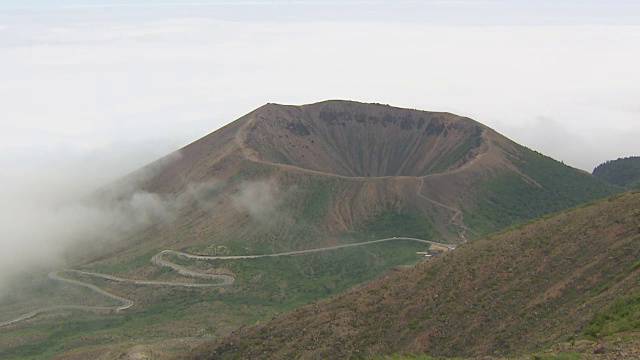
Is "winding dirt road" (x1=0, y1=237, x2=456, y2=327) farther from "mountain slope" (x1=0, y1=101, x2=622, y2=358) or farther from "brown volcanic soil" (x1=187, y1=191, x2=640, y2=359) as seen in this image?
"brown volcanic soil" (x1=187, y1=191, x2=640, y2=359)

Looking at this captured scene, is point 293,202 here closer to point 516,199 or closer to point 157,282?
point 157,282

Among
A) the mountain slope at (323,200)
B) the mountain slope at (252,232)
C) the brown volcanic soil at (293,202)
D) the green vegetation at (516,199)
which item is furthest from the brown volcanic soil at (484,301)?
the green vegetation at (516,199)

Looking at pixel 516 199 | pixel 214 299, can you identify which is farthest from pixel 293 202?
pixel 516 199

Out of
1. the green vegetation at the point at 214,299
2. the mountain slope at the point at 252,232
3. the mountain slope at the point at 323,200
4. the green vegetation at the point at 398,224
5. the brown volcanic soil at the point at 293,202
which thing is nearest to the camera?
the green vegetation at the point at 214,299

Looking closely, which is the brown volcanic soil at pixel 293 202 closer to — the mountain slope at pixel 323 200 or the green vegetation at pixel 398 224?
the mountain slope at pixel 323 200

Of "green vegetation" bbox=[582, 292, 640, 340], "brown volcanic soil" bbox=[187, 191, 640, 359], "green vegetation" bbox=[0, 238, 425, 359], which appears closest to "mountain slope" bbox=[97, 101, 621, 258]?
"green vegetation" bbox=[0, 238, 425, 359]

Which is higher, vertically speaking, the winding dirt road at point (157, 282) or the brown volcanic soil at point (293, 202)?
the brown volcanic soil at point (293, 202)
